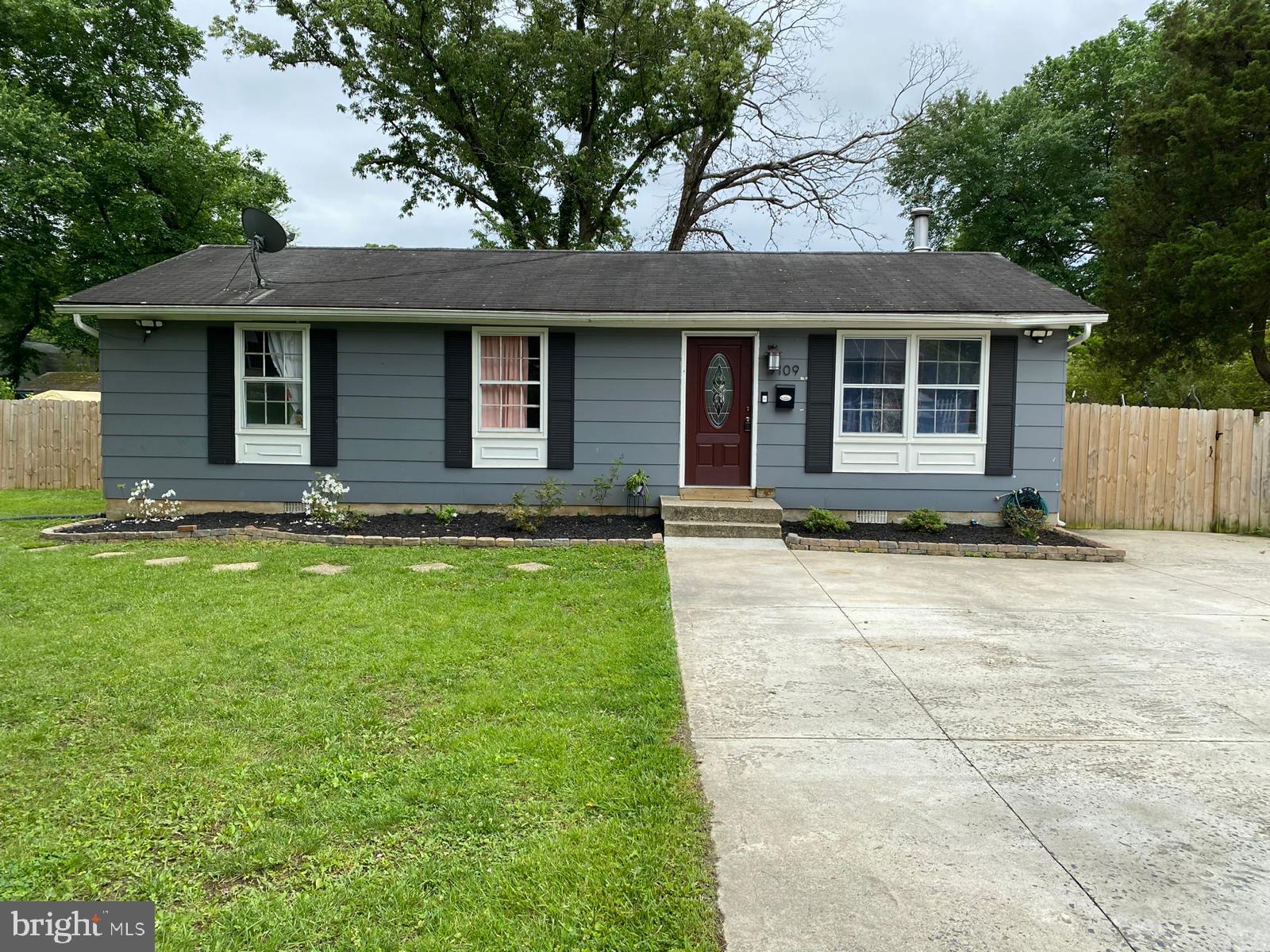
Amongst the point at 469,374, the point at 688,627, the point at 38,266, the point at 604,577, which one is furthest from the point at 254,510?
the point at 38,266

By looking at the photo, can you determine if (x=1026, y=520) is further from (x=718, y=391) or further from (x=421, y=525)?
(x=421, y=525)

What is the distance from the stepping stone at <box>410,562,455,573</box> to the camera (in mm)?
6004

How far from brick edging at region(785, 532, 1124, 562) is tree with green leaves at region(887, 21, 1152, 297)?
12175 millimetres

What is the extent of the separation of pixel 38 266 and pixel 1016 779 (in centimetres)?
2242

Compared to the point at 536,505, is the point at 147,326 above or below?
above

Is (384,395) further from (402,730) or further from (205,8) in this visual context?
(205,8)

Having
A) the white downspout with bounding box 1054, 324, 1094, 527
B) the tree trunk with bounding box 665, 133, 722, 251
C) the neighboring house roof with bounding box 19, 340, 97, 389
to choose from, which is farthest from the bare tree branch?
the neighboring house roof with bounding box 19, 340, 97, 389

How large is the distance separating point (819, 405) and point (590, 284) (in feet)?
11.1

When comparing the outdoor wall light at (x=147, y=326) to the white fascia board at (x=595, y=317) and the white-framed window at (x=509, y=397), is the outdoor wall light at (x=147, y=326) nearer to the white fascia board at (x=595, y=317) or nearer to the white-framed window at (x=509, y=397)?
the white fascia board at (x=595, y=317)

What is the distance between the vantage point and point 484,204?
18.7 m

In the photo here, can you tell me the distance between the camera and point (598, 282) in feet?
29.9

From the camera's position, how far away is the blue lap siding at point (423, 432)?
27.3 ft

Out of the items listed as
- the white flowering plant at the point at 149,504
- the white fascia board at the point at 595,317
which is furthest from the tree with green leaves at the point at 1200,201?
the white flowering plant at the point at 149,504

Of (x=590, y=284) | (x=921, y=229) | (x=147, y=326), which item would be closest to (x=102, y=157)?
(x=147, y=326)
